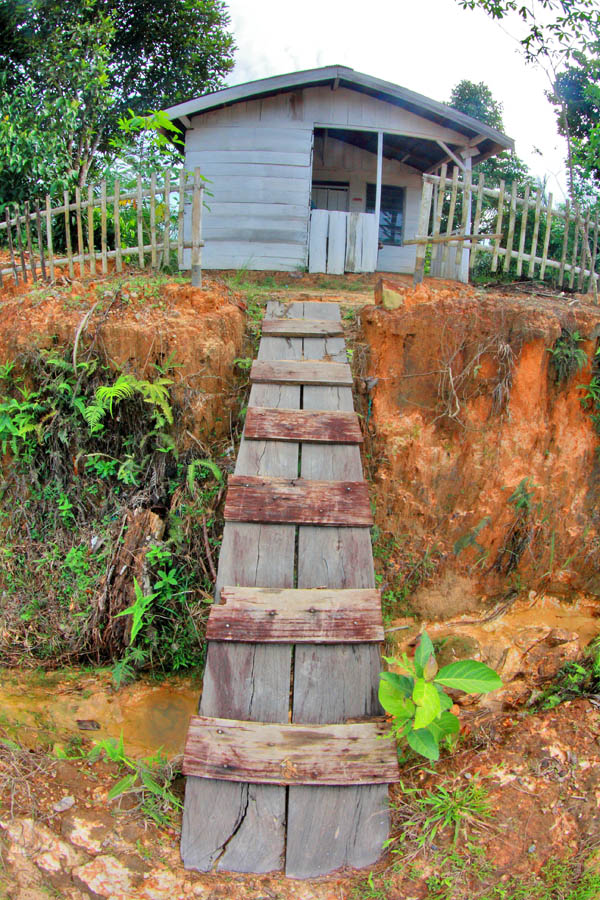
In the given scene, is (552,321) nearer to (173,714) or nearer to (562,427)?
(562,427)

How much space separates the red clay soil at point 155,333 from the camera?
16.9ft

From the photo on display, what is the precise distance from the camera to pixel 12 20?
469 inches

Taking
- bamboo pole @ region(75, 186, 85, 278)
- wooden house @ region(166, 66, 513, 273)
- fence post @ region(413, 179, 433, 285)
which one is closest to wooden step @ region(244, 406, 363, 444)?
fence post @ region(413, 179, 433, 285)

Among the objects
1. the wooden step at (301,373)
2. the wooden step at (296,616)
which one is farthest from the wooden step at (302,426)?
the wooden step at (296,616)

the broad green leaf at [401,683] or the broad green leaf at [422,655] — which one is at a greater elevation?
the broad green leaf at [422,655]

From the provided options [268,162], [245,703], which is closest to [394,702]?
[245,703]

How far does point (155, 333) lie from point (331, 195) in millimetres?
9444

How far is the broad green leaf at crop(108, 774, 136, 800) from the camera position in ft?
9.78

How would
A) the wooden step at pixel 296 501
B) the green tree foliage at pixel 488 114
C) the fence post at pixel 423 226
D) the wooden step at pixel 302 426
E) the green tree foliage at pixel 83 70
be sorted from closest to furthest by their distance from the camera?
the wooden step at pixel 296 501 < the wooden step at pixel 302 426 < the fence post at pixel 423 226 < the green tree foliage at pixel 83 70 < the green tree foliage at pixel 488 114

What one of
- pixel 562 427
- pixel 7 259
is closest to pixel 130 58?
pixel 7 259

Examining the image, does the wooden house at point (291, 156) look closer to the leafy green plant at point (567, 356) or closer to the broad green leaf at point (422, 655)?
the leafy green plant at point (567, 356)

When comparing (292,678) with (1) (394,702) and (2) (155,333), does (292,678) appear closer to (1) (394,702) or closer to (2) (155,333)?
(1) (394,702)

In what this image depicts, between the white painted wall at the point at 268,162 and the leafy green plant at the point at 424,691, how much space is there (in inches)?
351

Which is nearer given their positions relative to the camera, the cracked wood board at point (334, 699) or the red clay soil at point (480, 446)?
the cracked wood board at point (334, 699)
